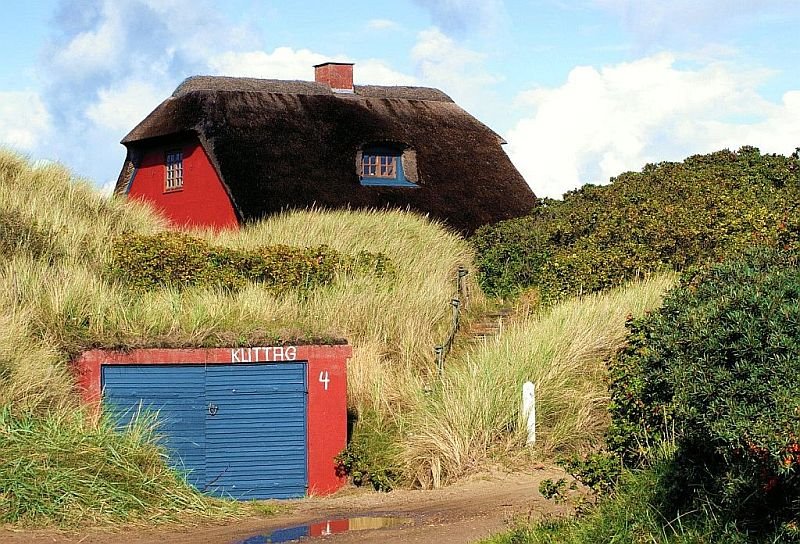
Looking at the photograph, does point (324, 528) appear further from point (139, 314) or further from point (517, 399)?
point (139, 314)

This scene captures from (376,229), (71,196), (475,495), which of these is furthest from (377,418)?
(71,196)

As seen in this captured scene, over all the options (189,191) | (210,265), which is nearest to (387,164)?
(189,191)

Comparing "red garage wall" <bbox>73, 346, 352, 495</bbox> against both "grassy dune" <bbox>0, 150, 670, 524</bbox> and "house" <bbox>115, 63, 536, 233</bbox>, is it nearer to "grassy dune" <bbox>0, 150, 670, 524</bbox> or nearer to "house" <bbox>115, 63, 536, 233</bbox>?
"grassy dune" <bbox>0, 150, 670, 524</bbox>

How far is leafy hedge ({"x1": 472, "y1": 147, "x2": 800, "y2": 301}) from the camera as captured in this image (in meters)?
18.7

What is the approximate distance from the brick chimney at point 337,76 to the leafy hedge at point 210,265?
14169mm

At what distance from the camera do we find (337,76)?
32.2 metres

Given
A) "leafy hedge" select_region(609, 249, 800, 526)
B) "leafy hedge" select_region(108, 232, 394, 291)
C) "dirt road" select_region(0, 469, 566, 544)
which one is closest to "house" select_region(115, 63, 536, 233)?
"leafy hedge" select_region(108, 232, 394, 291)

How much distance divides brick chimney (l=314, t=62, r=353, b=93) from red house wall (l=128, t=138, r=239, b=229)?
5020 millimetres

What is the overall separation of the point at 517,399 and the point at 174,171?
18418mm

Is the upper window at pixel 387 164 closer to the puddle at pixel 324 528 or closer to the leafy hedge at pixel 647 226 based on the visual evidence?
the leafy hedge at pixel 647 226

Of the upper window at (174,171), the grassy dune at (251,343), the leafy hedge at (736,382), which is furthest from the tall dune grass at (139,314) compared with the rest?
the upper window at (174,171)

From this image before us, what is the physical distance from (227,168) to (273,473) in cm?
1364

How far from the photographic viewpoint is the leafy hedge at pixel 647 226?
18.7 meters

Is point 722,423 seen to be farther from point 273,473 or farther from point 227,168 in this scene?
point 227,168
